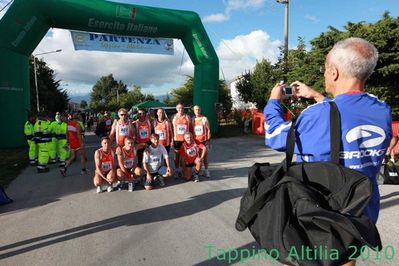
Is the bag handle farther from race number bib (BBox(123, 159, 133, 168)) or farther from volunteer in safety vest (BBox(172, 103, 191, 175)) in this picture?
volunteer in safety vest (BBox(172, 103, 191, 175))

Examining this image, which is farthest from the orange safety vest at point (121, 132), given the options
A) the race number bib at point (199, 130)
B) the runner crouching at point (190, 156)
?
the race number bib at point (199, 130)

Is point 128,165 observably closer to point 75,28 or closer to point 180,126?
point 180,126

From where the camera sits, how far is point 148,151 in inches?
307

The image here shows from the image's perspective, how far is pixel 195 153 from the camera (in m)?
8.37

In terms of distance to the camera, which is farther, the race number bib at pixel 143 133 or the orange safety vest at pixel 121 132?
the race number bib at pixel 143 133

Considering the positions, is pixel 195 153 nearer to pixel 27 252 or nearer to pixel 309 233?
pixel 27 252

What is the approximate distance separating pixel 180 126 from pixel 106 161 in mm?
Result: 2177

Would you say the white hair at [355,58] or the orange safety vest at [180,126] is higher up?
the white hair at [355,58]

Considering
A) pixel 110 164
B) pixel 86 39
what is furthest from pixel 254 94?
pixel 110 164

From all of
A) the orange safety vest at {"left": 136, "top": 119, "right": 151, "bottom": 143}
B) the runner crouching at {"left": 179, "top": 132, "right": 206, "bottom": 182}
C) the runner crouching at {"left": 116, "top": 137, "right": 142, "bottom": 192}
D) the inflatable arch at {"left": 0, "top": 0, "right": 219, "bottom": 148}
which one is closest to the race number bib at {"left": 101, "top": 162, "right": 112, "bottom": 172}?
the runner crouching at {"left": 116, "top": 137, "right": 142, "bottom": 192}

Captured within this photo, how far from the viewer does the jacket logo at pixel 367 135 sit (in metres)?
1.75

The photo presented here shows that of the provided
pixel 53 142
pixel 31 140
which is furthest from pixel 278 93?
pixel 31 140

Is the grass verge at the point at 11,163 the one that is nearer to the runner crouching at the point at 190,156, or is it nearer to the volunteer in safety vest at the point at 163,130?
the volunteer in safety vest at the point at 163,130

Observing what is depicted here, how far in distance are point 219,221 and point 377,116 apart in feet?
12.0
